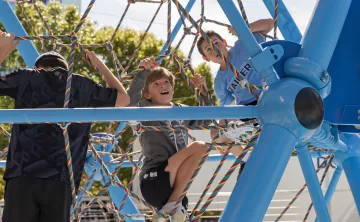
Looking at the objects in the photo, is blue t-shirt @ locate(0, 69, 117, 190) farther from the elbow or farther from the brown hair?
the brown hair

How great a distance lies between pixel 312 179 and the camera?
2150 millimetres

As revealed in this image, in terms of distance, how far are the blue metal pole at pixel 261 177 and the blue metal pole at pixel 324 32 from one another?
0.27 metres

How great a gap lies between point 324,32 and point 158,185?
3.86 ft

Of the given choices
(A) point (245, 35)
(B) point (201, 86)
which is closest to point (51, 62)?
(B) point (201, 86)

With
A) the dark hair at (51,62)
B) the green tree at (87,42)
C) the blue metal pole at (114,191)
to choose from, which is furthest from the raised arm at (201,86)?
the green tree at (87,42)

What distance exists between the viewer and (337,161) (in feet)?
9.61

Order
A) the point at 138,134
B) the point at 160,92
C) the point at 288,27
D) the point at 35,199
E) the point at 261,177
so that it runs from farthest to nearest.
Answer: the point at 288,27, the point at 160,92, the point at 138,134, the point at 35,199, the point at 261,177

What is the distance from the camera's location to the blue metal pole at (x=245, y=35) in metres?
1.85

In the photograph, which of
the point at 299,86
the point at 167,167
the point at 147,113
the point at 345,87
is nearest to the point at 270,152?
the point at 299,86

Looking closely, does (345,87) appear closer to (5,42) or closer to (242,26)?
(242,26)

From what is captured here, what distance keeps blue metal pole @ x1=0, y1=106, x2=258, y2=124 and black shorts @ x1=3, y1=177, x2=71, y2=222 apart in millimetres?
569

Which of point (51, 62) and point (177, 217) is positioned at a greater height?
point (51, 62)

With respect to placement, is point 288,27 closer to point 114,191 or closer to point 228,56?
point 228,56

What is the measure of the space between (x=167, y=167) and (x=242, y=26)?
1100 mm
